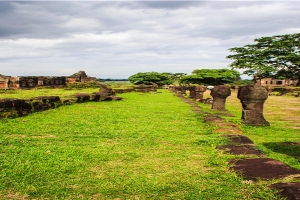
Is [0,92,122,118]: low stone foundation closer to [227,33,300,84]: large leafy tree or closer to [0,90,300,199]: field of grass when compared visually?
→ [0,90,300,199]: field of grass

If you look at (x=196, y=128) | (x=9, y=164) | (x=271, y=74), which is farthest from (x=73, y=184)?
(x=271, y=74)

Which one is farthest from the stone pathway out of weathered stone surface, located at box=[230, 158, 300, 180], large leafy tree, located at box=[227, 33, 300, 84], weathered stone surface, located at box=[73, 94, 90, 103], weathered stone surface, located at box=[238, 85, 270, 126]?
large leafy tree, located at box=[227, 33, 300, 84]

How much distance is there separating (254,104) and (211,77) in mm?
44471

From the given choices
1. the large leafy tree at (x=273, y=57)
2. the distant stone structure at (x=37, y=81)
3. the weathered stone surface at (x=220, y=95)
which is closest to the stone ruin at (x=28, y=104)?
the weathered stone surface at (x=220, y=95)

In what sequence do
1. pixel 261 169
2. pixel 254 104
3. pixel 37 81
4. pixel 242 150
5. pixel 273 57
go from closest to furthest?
pixel 261 169 → pixel 242 150 → pixel 254 104 → pixel 37 81 → pixel 273 57

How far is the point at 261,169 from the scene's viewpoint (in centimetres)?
296

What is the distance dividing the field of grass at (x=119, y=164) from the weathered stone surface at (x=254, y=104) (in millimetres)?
1370

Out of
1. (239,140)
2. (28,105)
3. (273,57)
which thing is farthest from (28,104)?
(273,57)

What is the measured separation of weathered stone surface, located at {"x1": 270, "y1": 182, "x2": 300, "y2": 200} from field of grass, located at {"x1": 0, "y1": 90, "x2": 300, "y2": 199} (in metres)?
0.08

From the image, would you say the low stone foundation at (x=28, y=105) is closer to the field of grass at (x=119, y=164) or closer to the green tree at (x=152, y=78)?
the field of grass at (x=119, y=164)

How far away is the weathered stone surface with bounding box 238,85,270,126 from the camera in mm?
7027

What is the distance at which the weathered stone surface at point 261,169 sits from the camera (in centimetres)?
277

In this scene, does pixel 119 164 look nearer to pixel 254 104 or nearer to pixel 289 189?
pixel 289 189

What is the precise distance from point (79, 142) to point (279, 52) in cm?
3693
